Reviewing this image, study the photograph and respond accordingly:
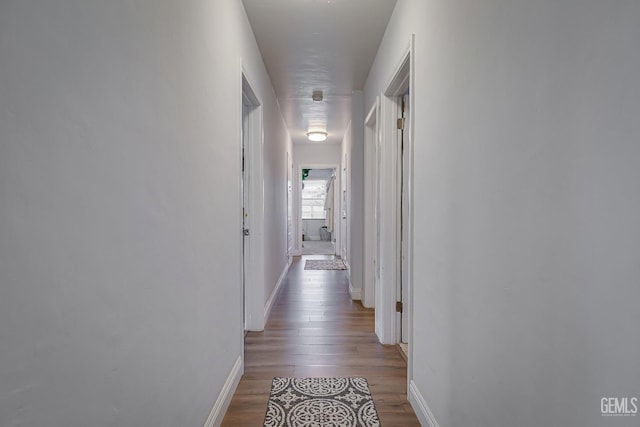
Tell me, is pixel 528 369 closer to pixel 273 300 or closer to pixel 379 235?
pixel 379 235

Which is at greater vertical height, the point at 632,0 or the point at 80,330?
the point at 632,0

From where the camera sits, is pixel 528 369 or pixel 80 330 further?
pixel 528 369

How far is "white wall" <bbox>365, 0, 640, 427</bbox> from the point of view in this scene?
28.6 inches

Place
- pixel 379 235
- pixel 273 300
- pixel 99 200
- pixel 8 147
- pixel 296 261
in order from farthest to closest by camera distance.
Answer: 1. pixel 296 261
2. pixel 273 300
3. pixel 379 235
4. pixel 99 200
5. pixel 8 147

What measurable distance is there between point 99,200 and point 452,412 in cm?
153

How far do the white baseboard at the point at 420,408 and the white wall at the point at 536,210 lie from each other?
125 mm

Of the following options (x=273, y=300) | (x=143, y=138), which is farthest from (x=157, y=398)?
(x=273, y=300)

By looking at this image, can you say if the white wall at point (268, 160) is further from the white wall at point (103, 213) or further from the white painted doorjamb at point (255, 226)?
the white wall at point (103, 213)

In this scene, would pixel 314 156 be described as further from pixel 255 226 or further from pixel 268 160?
pixel 255 226

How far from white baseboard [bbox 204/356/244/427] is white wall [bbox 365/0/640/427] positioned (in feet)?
3.56

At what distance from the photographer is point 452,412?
5.22 ft

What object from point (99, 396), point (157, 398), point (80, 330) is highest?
point (80, 330)

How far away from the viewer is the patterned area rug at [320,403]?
6.71 ft

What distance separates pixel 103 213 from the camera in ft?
2.97
